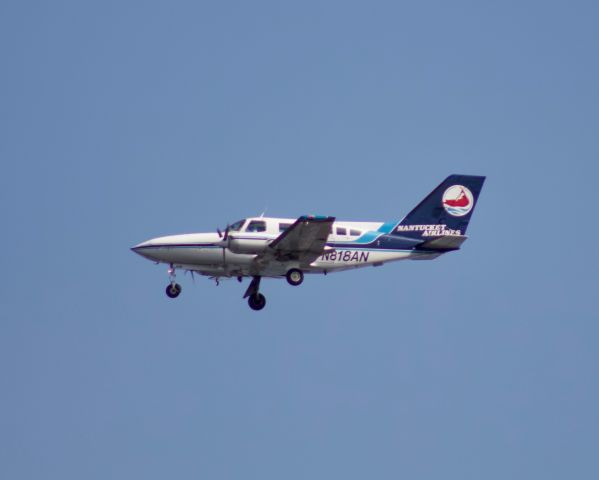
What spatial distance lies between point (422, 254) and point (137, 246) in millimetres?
10775

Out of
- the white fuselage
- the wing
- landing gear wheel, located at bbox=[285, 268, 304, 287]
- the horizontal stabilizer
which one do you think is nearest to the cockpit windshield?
the white fuselage

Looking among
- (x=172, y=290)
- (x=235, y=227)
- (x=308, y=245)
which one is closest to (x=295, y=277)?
(x=308, y=245)

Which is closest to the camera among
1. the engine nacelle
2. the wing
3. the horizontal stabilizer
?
the wing

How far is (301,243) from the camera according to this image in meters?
38.6

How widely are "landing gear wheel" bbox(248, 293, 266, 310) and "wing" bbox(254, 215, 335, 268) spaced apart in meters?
1.95

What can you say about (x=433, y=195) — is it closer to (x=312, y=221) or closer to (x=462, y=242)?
(x=462, y=242)

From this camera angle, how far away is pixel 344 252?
1576 inches

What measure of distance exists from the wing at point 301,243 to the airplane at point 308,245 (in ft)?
0.12

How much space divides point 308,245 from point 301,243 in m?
0.31

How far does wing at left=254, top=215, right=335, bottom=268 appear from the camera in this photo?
3729 cm

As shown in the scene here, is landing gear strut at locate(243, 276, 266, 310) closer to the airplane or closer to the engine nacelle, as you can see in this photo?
the airplane

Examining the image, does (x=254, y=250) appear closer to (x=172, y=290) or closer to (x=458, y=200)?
(x=172, y=290)

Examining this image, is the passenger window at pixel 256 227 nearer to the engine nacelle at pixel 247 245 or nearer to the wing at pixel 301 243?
the engine nacelle at pixel 247 245

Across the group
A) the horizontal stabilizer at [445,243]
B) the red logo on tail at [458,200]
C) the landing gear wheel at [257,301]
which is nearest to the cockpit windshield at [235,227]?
the landing gear wheel at [257,301]
